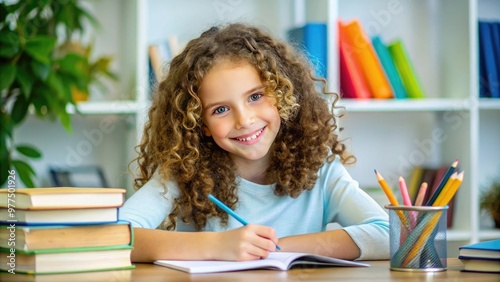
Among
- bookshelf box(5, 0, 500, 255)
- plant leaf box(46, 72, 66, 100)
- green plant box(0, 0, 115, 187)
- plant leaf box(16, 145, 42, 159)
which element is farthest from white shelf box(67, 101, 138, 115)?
plant leaf box(46, 72, 66, 100)

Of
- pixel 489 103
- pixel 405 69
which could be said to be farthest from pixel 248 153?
pixel 489 103

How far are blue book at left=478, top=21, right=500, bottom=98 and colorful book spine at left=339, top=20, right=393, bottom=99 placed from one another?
42 cm

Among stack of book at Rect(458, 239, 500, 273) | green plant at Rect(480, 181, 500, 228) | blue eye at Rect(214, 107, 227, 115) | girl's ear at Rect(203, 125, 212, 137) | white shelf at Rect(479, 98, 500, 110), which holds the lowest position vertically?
green plant at Rect(480, 181, 500, 228)

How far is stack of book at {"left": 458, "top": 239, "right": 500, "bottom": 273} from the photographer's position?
120 centimetres

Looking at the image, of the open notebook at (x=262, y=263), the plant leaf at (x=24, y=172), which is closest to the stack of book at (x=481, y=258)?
the open notebook at (x=262, y=263)

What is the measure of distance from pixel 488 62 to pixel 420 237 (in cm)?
211

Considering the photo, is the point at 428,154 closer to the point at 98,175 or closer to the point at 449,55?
the point at 449,55

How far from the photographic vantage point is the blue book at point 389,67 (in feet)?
10.2

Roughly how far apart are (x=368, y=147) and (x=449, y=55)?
0.51 metres

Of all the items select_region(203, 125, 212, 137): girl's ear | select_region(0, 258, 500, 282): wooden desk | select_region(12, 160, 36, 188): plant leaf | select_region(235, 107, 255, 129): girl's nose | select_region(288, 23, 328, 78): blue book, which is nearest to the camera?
select_region(0, 258, 500, 282): wooden desk

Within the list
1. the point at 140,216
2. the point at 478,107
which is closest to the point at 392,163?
the point at 478,107

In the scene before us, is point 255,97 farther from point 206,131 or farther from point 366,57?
point 366,57

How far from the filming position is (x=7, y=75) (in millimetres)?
2283

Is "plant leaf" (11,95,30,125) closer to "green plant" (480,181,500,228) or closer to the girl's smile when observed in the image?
the girl's smile
